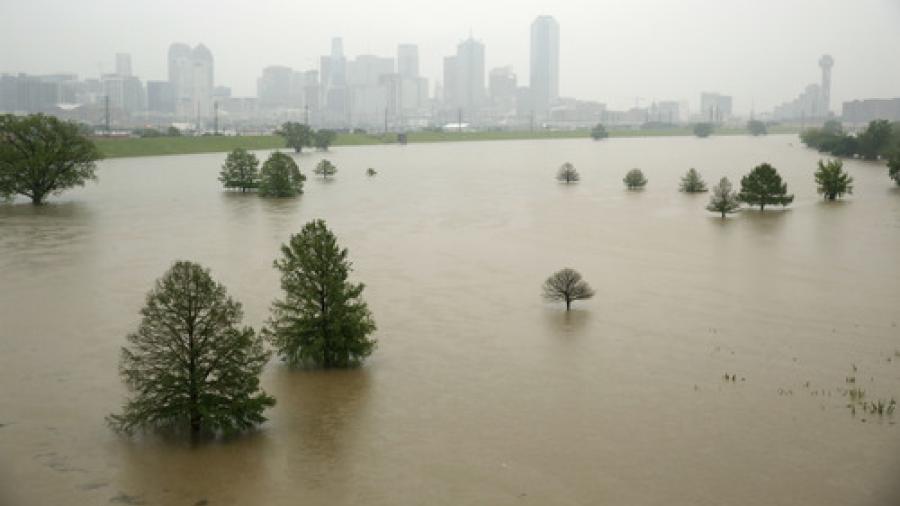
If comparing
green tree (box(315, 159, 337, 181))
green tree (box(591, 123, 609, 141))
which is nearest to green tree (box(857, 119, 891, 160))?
green tree (box(315, 159, 337, 181))

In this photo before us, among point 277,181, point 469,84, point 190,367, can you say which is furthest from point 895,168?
point 469,84

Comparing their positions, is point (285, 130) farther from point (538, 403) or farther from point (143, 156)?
point (538, 403)

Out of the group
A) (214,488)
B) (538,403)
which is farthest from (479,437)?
(214,488)

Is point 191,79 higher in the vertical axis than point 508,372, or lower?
higher

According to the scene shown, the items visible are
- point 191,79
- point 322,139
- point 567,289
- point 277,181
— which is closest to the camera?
point 567,289

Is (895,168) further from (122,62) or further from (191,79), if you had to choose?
(191,79)

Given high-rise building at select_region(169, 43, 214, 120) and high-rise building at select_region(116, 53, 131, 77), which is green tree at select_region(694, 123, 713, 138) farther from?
high-rise building at select_region(116, 53, 131, 77)

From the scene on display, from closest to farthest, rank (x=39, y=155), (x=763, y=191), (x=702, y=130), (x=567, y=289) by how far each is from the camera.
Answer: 1. (x=567, y=289)
2. (x=763, y=191)
3. (x=39, y=155)
4. (x=702, y=130)
